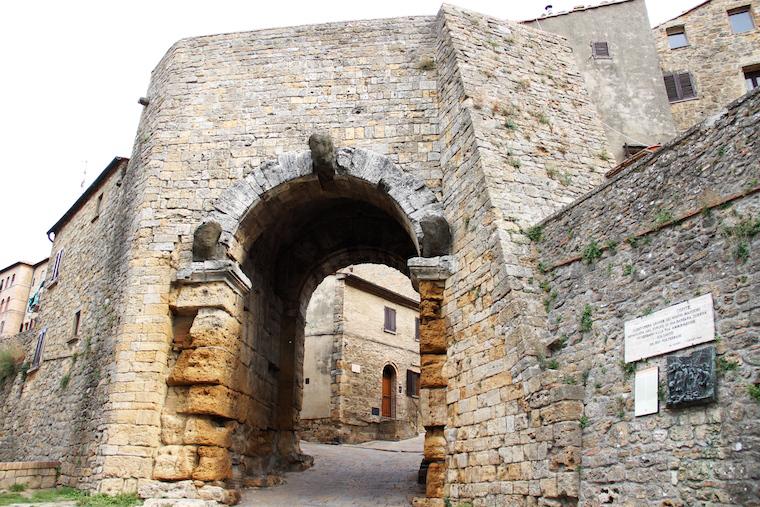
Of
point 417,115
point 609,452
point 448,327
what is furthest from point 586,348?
point 417,115

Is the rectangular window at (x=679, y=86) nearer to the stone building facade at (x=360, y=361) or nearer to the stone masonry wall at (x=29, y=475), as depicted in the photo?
the stone building facade at (x=360, y=361)

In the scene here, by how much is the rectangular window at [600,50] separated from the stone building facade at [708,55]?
8.88 feet

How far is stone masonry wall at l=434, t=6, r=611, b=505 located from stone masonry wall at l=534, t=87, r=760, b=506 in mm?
365

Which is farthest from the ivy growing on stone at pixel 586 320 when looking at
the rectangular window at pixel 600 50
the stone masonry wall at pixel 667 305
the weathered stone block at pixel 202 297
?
the rectangular window at pixel 600 50

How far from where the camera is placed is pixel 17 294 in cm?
4172

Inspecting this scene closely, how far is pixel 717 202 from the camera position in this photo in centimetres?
535

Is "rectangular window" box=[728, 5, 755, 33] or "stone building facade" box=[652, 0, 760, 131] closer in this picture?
"stone building facade" box=[652, 0, 760, 131]

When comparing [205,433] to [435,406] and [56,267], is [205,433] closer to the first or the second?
[435,406]

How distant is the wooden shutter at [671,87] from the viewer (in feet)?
51.3

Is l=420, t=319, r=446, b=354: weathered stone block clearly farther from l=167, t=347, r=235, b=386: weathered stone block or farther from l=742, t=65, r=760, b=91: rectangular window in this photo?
l=742, t=65, r=760, b=91: rectangular window

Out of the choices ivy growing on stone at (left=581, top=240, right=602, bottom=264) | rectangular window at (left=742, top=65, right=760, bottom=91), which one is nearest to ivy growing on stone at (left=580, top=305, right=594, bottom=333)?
ivy growing on stone at (left=581, top=240, right=602, bottom=264)

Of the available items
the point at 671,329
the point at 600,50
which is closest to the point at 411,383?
the point at 600,50

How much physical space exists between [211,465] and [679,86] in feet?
46.1

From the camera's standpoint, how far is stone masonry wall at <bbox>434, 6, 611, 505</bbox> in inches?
268
